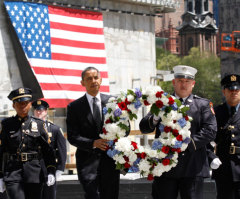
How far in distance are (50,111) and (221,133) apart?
2669cm

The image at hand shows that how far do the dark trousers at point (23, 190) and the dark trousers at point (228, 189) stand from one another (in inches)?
85.9

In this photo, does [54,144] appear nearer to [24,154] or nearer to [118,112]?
[24,154]

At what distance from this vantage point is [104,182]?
21.8 ft

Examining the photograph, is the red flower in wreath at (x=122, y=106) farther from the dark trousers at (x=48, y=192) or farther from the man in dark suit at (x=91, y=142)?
the dark trousers at (x=48, y=192)

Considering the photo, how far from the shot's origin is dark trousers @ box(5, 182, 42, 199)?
661cm

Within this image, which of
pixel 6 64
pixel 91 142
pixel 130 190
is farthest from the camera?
pixel 6 64

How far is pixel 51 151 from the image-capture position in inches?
275

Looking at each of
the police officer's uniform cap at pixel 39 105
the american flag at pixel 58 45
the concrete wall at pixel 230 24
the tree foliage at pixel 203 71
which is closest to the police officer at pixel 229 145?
the police officer's uniform cap at pixel 39 105

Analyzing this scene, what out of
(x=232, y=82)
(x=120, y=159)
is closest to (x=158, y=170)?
(x=120, y=159)

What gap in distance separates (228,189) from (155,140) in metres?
1.57

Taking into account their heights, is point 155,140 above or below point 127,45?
below

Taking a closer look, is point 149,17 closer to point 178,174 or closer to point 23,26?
point 23,26

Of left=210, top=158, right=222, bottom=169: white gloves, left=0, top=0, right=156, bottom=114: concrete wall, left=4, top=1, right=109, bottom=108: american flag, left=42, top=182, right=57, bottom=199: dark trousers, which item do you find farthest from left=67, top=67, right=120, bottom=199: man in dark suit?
left=0, top=0, right=156, bottom=114: concrete wall

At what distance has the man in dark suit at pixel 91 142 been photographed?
6.65 meters
